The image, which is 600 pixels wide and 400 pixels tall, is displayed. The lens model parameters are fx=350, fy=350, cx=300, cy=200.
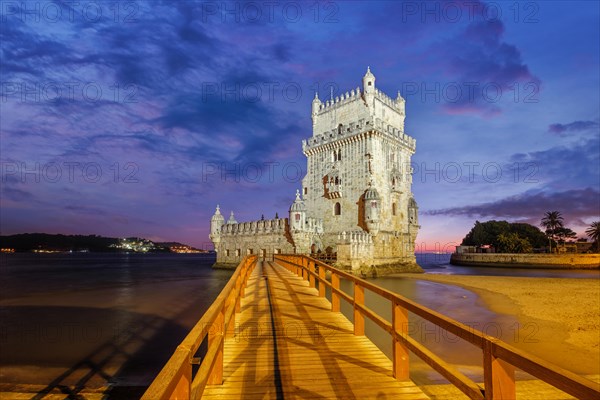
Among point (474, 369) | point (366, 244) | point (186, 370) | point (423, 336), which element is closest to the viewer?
point (186, 370)

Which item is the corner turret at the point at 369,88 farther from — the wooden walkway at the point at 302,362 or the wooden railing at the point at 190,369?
the wooden railing at the point at 190,369

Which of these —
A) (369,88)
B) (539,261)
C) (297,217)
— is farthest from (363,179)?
(539,261)

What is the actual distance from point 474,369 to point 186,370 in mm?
10829

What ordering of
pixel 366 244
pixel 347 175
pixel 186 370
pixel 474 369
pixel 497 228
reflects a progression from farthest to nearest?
pixel 497 228
pixel 347 175
pixel 366 244
pixel 474 369
pixel 186 370

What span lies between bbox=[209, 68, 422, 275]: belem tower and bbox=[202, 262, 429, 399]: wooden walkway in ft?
87.1

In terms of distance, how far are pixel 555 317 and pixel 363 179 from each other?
21494 mm

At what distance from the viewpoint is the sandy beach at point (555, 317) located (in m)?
11.8

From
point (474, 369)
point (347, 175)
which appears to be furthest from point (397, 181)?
point (474, 369)

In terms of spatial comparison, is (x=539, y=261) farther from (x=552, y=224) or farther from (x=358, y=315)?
(x=358, y=315)

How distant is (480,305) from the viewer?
73.8ft

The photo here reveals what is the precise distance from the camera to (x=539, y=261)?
62.7 m

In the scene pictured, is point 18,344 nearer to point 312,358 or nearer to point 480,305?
point 312,358

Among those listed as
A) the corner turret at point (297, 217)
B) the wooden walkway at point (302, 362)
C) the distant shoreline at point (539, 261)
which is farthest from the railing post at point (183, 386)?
the distant shoreline at point (539, 261)

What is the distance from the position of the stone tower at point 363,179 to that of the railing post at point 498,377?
31.2 metres
